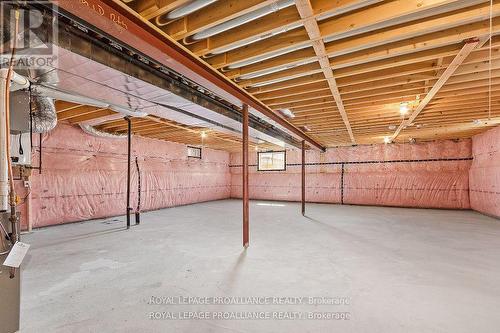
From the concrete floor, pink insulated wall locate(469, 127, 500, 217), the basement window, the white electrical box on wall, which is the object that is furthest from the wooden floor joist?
the basement window

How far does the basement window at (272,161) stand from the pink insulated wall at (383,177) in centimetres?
24

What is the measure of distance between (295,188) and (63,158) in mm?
8143

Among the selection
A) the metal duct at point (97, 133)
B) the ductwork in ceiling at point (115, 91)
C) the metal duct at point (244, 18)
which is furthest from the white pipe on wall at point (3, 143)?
the metal duct at point (97, 133)

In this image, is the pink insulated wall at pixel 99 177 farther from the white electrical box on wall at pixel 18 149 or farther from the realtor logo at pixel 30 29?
the realtor logo at pixel 30 29

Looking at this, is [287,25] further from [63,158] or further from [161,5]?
[63,158]

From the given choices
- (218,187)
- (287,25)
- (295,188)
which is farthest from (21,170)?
(295,188)

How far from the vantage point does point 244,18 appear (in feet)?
6.52

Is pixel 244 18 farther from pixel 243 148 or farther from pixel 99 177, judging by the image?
→ pixel 99 177

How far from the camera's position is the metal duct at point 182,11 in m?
1.80

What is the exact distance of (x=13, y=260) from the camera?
4.77 feet

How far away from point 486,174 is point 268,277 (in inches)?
299

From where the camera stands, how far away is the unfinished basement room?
1801 millimetres

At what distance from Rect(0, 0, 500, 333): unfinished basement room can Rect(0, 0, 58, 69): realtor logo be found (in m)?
0.01

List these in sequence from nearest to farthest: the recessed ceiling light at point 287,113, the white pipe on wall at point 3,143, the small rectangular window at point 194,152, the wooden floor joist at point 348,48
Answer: the white pipe on wall at point 3,143 → the wooden floor joist at point 348,48 → the recessed ceiling light at point 287,113 → the small rectangular window at point 194,152
